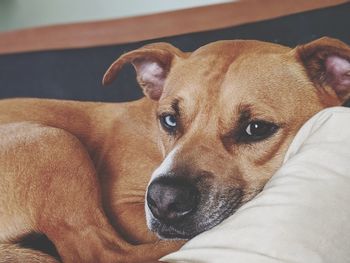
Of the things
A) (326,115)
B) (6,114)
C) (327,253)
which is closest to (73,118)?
(6,114)

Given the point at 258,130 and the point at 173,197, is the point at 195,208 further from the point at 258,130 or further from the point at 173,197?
the point at 258,130

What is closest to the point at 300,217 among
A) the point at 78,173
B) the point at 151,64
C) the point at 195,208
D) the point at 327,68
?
the point at 195,208

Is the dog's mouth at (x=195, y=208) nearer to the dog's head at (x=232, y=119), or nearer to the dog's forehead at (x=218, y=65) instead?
the dog's head at (x=232, y=119)

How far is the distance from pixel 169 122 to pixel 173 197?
1.24 ft

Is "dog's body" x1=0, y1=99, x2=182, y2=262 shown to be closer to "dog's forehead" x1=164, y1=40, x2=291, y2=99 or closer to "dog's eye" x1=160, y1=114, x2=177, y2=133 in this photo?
"dog's eye" x1=160, y1=114, x2=177, y2=133

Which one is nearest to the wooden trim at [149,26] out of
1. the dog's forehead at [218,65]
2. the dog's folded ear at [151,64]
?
the dog's folded ear at [151,64]

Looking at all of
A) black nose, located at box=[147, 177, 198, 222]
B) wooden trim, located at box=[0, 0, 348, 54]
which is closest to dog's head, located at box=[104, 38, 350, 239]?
black nose, located at box=[147, 177, 198, 222]

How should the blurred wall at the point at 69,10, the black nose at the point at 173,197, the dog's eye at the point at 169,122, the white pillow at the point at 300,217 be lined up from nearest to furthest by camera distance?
the white pillow at the point at 300,217, the black nose at the point at 173,197, the dog's eye at the point at 169,122, the blurred wall at the point at 69,10

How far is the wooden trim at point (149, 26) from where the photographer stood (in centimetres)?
212

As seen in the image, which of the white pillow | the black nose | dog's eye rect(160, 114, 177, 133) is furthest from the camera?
dog's eye rect(160, 114, 177, 133)

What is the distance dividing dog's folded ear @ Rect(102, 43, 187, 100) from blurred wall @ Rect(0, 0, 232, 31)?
910mm

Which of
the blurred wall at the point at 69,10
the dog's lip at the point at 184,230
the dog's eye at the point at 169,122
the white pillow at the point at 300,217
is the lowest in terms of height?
the blurred wall at the point at 69,10

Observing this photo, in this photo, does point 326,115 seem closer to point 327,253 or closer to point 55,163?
point 327,253

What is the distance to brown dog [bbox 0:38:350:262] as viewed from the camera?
148 centimetres
